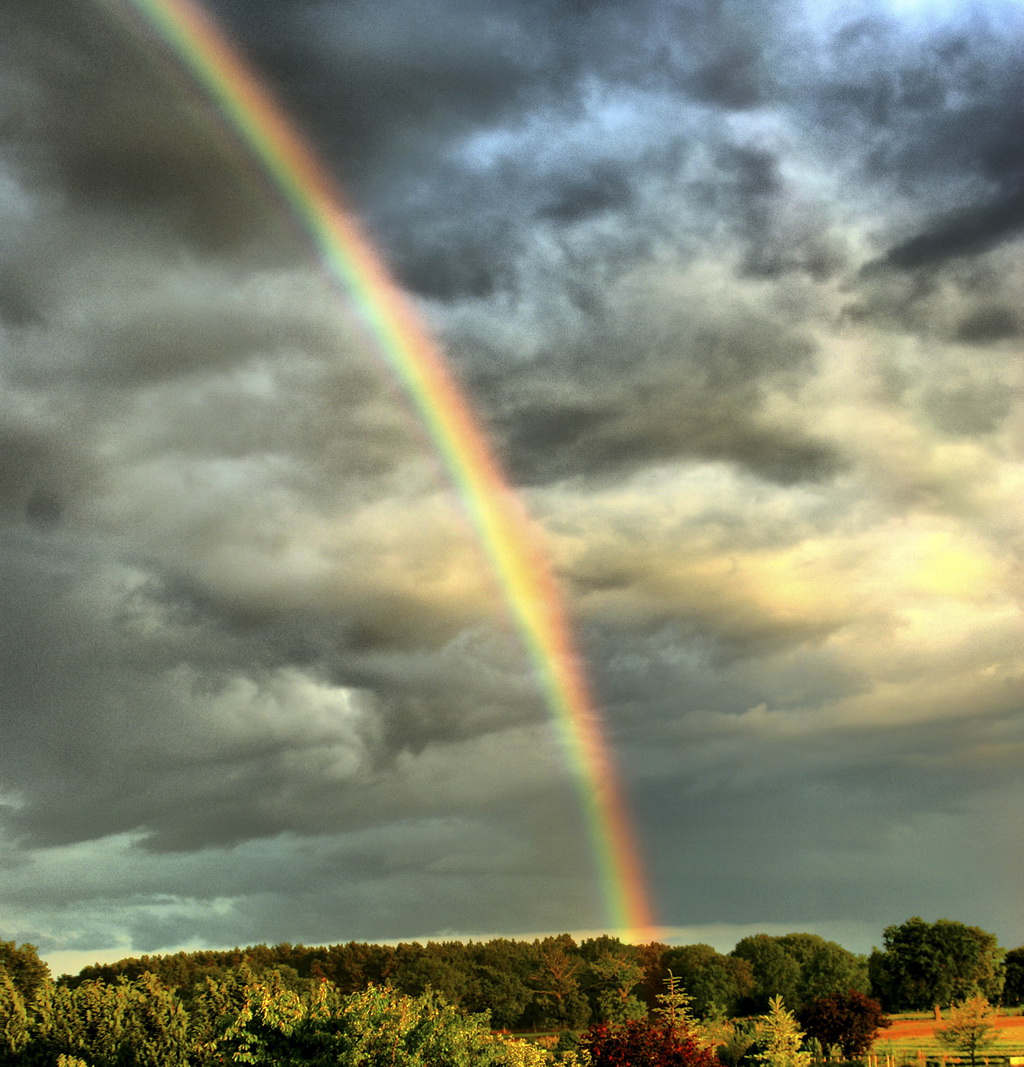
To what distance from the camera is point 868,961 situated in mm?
152125

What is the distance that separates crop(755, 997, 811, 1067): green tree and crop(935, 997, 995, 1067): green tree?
14919 mm

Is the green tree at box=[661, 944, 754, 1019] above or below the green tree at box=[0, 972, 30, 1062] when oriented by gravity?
below

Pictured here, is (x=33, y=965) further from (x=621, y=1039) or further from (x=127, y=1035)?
(x=621, y=1039)

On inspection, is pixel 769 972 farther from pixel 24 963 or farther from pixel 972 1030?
pixel 24 963

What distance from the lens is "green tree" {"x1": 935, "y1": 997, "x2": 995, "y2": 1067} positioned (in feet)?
244

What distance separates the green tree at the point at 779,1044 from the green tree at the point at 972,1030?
48.9ft

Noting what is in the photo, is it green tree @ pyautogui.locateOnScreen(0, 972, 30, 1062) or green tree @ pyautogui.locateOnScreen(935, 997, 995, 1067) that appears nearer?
green tree @ pyautogui.locateOnScreen(0, 972, 30, 1062)

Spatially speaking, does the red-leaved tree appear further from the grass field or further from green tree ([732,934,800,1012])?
green tree ([732,934,800,1012])

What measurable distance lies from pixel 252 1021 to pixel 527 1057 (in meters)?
9.93

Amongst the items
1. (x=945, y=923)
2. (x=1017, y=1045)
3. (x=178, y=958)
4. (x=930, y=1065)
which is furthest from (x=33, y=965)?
(x=945, y=923)

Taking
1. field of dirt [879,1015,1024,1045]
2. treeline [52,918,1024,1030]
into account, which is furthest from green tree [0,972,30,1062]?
treeline [52,918,1024,1030]

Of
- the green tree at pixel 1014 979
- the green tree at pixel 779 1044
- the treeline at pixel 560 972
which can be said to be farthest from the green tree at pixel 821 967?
the green tree at pixel 779 1044

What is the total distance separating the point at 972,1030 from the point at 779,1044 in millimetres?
29000

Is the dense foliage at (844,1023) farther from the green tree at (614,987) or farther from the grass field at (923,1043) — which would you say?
the green tree at (614,987)
